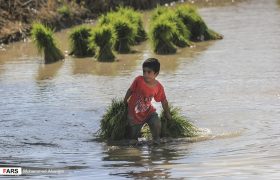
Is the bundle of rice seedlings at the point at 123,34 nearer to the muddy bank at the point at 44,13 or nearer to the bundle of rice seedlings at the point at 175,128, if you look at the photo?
the muddy bank at the point at 44,13

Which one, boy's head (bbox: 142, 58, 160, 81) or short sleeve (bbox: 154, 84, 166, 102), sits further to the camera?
short sleeve (bbox: 154, 84, 166, 102)

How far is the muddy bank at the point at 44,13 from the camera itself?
20.0 metres

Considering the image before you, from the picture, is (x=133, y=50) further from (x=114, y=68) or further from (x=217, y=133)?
(x=217, y=133)

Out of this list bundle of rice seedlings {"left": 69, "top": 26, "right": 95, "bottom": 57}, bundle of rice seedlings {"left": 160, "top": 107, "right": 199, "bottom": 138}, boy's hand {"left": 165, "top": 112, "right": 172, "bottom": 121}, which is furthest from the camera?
bundle of rice seedlings {"left": 69, "top": 26, "right": 95, "bottom": 57}

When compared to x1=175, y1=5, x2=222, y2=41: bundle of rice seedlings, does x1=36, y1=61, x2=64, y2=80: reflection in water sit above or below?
below

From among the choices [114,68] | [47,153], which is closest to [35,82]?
[114,68]

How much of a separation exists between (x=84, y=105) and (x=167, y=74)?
9.96 feet

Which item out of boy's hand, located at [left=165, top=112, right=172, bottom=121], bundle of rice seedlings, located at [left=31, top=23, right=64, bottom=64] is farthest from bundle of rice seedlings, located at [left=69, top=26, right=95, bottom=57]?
boy's hand, located at [left=165, top=112, right=172, bottom=121]

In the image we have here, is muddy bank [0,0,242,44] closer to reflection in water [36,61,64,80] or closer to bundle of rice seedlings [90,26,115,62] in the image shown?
reflection in water [36,61,64,80]

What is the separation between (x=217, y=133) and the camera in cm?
970

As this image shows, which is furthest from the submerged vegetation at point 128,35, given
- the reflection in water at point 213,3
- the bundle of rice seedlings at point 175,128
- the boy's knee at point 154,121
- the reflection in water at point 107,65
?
the reflection in water at point 213,3

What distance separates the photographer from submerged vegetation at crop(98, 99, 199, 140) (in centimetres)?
941

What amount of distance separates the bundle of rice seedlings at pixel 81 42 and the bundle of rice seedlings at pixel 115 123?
7.52 meters

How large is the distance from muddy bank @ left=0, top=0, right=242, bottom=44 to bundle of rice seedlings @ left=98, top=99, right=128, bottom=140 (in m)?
10.2
